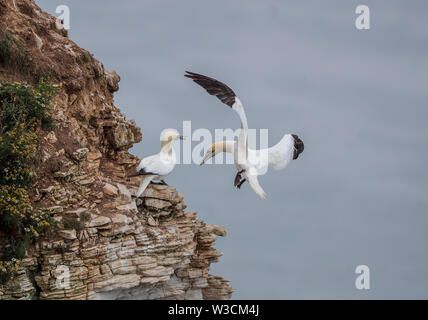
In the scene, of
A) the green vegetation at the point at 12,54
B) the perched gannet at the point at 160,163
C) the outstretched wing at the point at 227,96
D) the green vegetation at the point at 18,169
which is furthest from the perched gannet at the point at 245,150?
the green vegetation at the point at 12,54

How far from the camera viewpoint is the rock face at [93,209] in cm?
1995

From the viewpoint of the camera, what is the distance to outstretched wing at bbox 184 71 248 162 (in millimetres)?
17859

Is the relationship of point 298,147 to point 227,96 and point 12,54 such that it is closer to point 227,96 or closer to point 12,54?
point 227,96

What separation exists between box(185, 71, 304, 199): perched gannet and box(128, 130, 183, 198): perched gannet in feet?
6.20

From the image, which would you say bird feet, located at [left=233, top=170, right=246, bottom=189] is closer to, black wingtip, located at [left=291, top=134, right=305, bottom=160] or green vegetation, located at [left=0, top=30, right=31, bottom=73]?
black wingtip, located at [left=291, top=134, right=305, bottom=160]

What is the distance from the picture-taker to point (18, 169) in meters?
19.6

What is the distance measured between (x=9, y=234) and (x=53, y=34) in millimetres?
7876

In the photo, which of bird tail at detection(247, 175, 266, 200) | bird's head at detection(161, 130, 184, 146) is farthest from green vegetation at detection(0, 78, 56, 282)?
bird tail at detection(247, 175, 266, 200)

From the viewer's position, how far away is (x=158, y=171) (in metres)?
22.2

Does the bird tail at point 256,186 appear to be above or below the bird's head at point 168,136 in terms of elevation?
below

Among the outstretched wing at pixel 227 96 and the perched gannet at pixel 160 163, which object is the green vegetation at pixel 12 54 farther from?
the outstretched wing at pixel 227 96

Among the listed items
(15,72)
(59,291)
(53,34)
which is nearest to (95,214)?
(59,291)

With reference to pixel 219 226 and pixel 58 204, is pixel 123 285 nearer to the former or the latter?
pixel 58 204

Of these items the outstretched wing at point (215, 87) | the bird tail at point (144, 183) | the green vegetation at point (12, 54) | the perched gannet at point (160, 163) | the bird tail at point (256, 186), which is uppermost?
the green vegetation at point (12, 54)
